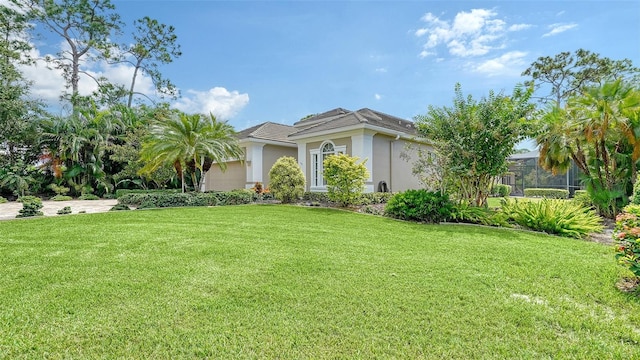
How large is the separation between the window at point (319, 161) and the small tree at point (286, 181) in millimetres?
2355

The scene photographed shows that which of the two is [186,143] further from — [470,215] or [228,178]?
[470,215]

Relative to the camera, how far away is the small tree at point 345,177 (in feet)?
41.0

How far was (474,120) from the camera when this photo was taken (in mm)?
10086

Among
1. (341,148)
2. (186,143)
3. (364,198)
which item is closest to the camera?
(364,198)

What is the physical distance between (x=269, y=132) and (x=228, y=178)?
15.4 feet

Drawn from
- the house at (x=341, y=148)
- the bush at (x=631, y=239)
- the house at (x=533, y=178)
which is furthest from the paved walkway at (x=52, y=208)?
the house at (x=533, y=178)

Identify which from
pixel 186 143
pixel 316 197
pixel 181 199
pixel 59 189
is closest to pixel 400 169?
pixel 316 197

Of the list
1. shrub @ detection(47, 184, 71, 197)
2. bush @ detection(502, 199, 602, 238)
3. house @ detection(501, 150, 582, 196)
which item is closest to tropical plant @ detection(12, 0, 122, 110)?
shrub @ detection(47, 184, 71, 197)

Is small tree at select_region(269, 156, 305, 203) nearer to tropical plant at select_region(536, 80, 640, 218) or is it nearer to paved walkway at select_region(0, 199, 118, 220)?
paved walkway at select_region(0, 199, 118, 220)

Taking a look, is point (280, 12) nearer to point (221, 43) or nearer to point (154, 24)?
point (221, 43)

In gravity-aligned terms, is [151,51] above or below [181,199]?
above

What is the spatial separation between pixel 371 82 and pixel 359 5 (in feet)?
19.2

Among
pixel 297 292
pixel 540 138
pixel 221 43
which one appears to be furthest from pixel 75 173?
pixel 540 138

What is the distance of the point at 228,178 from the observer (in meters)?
22.2
